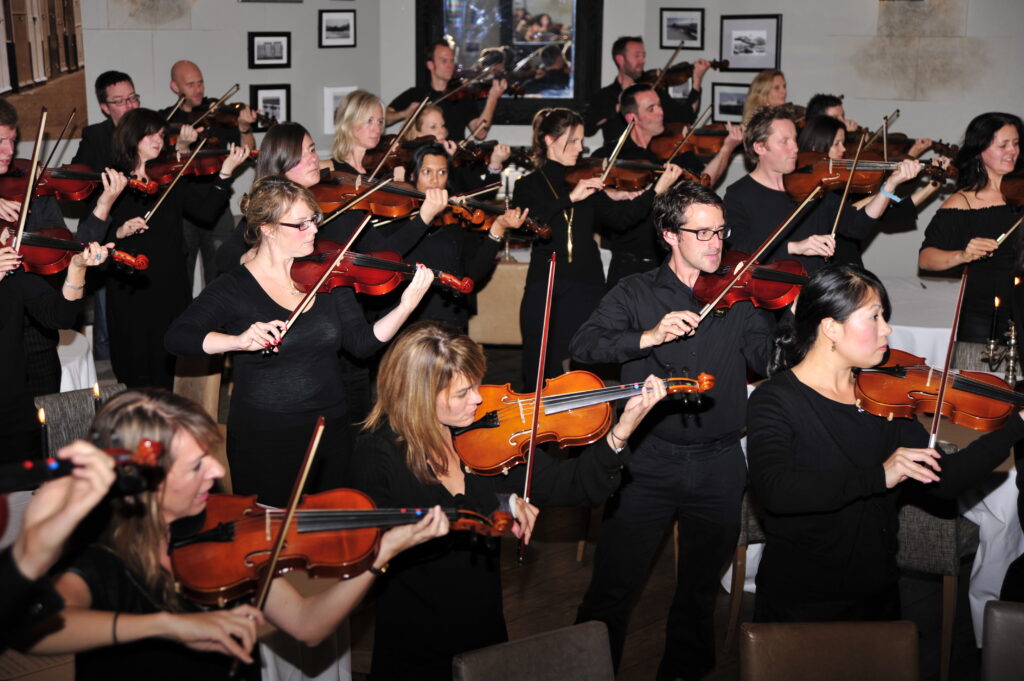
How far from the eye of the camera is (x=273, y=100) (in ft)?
24.3

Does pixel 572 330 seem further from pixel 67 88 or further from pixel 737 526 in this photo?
pixel 67 88

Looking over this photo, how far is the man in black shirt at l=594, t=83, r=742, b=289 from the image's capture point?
5.17m

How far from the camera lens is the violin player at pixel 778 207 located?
4031 millimetres

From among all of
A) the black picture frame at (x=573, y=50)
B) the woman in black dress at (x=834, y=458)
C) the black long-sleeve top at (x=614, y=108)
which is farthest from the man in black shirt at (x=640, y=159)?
the black picture frame at (x=573, y=50)

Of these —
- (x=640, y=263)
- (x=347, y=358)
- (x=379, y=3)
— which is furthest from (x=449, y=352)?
(x=379, y=3)

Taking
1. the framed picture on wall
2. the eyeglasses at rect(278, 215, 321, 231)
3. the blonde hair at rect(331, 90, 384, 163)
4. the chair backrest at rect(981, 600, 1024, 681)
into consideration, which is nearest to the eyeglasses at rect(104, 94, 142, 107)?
the blonde hair at rect(331, 90, 384, 163)

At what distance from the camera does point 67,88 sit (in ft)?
20.2

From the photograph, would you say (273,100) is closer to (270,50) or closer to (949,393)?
(270,50)

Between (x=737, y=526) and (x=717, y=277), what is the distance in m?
0.77

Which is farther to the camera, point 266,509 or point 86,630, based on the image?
point 266,509

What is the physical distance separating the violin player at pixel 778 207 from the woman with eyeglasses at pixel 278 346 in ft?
5.36

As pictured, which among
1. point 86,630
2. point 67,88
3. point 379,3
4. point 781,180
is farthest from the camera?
point 379,3

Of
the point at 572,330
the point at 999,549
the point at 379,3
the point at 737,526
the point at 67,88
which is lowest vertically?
the point at 999,549

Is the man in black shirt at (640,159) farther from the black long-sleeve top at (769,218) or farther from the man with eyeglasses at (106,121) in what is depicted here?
the man with eyeglasses at (106,121)
